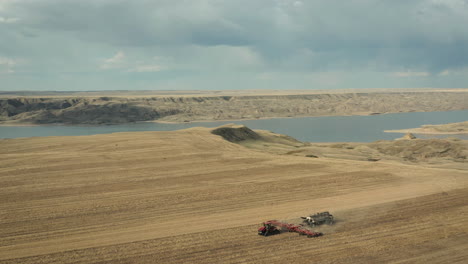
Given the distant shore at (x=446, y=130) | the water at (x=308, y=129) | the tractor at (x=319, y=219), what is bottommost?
the water at (x=308, y=129)

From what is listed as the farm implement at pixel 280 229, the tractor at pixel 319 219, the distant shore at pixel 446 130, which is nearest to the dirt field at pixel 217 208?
the farm implement at pixel 280 229

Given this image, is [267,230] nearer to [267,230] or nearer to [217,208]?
[267,230]

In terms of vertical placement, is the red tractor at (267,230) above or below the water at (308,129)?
above

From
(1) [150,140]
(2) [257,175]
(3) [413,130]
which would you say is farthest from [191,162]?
(3) [413,130]

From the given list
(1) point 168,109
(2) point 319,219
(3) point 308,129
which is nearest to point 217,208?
(2) point 319,219

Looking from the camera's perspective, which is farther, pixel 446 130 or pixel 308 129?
pixel 308 129

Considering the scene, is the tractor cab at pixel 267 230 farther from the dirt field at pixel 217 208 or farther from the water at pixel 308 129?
the water at pixel 308 129

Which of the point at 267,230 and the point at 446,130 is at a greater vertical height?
the point at 267,230
